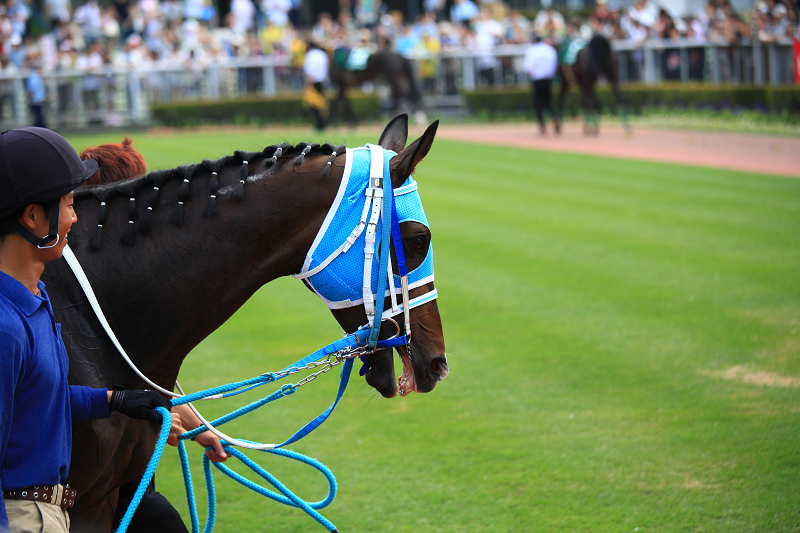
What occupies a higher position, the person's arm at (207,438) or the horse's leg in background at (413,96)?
the horse's leg in background at (413,96)

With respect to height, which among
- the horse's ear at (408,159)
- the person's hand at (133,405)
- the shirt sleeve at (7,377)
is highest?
the horse's ear at (408,159)

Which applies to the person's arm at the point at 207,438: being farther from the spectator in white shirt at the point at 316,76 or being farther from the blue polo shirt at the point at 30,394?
the spectator in white shirt at the point at 316,76

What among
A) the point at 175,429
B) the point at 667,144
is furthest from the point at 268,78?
the point at 175,429

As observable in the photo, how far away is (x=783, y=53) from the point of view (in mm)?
16375

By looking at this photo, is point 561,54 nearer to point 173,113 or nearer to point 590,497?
point 173,113

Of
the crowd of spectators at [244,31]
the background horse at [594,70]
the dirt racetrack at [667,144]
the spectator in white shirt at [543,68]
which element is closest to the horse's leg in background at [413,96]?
the dirt racetrack at [667,144]

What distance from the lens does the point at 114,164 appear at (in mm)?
2934

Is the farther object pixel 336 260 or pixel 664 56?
pixel 664 56

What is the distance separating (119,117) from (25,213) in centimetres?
2057

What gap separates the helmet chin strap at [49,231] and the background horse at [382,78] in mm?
18101

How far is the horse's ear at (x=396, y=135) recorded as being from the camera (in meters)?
Result: 2.55

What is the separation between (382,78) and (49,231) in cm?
1907

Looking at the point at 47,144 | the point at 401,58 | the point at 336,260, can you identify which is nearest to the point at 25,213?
the point at 47,144

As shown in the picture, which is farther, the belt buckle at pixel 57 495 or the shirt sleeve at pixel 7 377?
the belt buckle at pixel 57 495
